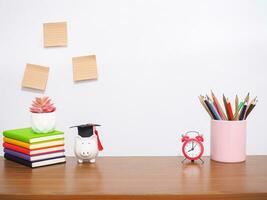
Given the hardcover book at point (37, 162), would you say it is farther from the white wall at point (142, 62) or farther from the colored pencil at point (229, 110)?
the colored pencil at point (229, 110)

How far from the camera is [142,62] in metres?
1.29

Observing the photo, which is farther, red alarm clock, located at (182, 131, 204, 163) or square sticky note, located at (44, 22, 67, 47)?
square sticky note, located at (44, 22, 67, 47)

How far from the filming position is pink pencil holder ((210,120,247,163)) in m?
1.08

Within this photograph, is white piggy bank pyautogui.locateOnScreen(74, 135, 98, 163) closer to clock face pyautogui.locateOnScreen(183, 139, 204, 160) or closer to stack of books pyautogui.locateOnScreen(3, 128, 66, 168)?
stack of books pyautogui.locateOnScreen(3, 128, 66, 168)

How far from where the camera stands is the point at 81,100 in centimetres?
130

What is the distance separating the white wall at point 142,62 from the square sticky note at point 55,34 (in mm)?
20

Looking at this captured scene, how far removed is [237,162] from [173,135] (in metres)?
0.27

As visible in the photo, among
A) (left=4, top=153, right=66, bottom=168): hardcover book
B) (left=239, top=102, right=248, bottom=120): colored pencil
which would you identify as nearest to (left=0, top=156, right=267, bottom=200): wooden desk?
(left=4, top=153, right=66, bottom=168): hardcover book

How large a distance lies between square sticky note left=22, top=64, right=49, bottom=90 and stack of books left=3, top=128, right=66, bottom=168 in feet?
0.75

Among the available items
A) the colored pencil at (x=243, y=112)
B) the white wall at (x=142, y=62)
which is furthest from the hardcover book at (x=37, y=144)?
the colored pencil at (x=243, y=112)

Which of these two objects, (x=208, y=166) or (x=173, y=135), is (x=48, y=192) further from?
(x=173, y=135)

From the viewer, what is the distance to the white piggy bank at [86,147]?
108cm

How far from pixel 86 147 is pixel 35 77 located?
0.37 meters

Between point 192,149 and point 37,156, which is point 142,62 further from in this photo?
point 37,156
